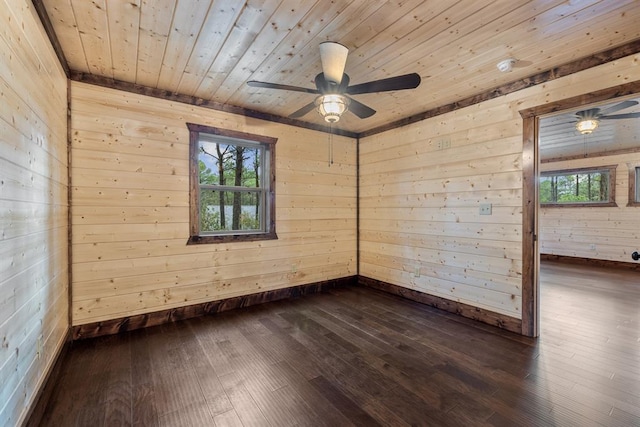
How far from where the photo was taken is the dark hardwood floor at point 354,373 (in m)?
1.69

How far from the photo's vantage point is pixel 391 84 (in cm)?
208

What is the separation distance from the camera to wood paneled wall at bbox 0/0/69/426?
137cm

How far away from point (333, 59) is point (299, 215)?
7.59 feet

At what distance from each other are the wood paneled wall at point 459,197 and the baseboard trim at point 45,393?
363 cm

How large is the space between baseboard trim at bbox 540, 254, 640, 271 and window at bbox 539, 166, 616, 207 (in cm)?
125

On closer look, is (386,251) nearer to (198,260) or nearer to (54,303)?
(198,260)

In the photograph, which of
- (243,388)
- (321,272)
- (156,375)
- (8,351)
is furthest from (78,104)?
(321,272)

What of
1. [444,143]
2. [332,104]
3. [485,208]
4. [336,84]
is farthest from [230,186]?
[485,208]

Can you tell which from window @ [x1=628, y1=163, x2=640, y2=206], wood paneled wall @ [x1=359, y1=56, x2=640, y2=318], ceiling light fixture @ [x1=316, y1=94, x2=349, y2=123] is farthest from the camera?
window @ [x1=628, y1=163, x2=640, y2=206]

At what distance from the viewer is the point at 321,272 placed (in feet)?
14.1

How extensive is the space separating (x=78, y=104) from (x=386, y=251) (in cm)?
396

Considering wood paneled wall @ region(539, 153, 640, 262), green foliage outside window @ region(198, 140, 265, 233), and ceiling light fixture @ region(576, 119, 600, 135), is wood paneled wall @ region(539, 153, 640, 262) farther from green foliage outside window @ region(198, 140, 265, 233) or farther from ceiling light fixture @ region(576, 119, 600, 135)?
green foliage outside window @ region(198, 140, 265, 233)

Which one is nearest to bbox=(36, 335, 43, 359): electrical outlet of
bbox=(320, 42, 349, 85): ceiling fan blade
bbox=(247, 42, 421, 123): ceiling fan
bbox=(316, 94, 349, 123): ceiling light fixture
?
bbox=(247, 42, 421, 123): ceiling fan

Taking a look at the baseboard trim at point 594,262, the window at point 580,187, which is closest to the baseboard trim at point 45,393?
the baseboard trim at point 594,262
